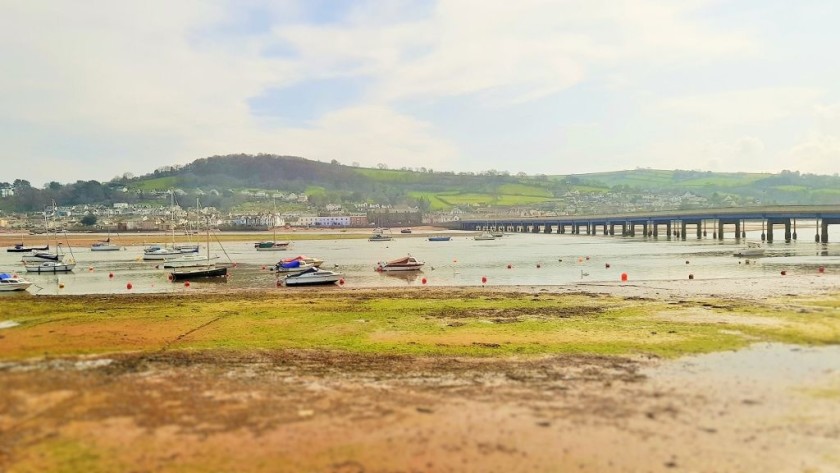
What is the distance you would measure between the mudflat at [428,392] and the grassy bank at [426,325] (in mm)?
192

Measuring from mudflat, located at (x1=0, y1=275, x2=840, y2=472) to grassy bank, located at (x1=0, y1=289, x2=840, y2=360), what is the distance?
0.63 feet

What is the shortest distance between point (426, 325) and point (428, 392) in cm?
1159

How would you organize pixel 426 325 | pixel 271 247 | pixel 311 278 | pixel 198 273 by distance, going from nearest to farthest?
pixel 426 325, pixel 311 278, pixel 198 273, pixel 271 247

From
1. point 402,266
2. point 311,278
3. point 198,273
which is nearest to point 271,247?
point 198,273

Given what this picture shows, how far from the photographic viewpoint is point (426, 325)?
91.7ft

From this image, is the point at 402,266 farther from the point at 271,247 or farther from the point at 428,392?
the point at 271,247

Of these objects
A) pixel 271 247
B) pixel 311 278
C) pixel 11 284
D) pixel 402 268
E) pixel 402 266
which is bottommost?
pixel 271 247

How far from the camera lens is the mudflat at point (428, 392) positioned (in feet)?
39.6

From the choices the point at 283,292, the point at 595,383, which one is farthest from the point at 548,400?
the point at 283,292

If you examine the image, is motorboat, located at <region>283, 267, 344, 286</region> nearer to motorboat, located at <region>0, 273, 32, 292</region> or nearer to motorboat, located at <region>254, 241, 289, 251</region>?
motorboat, located at <region>0, 273, 32, 292</region>

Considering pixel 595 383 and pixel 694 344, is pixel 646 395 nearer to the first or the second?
pixel 595 383

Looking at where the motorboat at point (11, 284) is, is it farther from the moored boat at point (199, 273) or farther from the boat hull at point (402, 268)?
the boat hull at point (402, 268)

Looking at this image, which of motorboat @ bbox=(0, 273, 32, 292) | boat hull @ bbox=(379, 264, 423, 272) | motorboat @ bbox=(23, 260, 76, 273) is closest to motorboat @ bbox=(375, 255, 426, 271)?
boat hull @ bbox=(379, 264, 423, 272)

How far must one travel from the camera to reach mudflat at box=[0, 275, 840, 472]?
1208 cm
